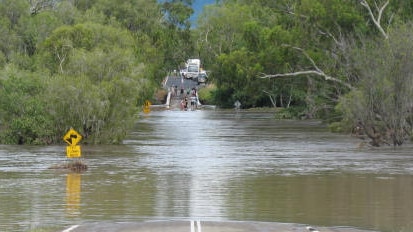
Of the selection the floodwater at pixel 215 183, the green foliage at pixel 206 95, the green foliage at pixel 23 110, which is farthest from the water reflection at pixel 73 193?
the green foliage at pixel 206 95

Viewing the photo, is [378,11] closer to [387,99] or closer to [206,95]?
[387,99]

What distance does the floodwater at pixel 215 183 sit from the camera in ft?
78.6

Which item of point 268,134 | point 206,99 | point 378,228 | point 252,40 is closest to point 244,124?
point 252,40

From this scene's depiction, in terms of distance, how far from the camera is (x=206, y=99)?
116375 millimetres

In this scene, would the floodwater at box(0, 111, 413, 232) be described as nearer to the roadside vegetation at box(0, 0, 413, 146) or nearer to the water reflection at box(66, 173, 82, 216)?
the water reflection at box(66, 173, 82, 216)

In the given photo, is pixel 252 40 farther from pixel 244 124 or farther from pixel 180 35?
pixel 180 35

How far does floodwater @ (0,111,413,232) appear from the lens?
78.6 feet

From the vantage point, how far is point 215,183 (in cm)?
3262

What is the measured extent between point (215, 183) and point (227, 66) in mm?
43090

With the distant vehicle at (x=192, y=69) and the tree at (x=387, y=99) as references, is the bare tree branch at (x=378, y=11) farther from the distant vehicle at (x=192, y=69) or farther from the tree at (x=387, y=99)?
the distant vehicle at (x=192, y=69)

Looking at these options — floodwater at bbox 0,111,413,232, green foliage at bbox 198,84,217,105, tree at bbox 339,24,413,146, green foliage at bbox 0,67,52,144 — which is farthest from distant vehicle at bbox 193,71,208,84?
green foliage at bbox 0,67,52,144

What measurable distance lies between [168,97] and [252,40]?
43427mm

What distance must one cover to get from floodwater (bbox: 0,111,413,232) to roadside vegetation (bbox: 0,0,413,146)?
5.79ft

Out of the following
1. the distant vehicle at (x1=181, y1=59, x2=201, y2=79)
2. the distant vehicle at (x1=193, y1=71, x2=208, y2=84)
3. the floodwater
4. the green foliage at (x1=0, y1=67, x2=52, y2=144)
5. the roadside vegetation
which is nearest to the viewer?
the floodwater
